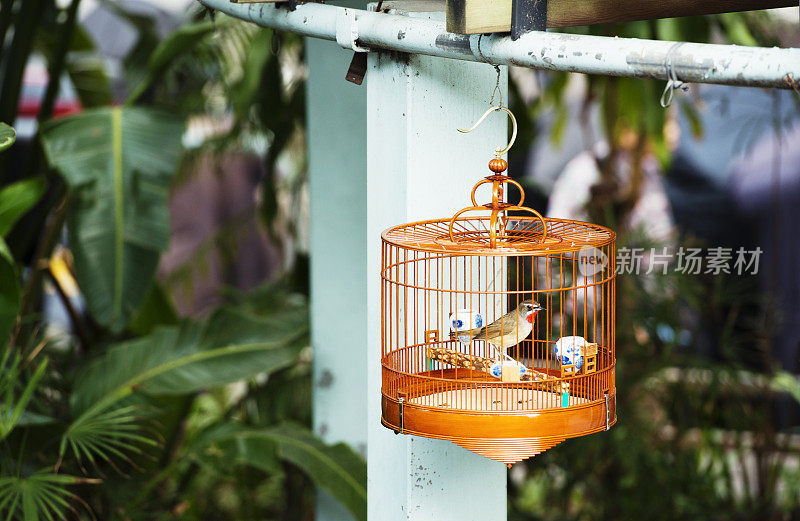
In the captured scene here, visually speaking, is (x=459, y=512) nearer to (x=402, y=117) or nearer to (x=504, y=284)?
(x=504, y=284)

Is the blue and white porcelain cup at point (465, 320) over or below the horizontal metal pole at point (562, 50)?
below

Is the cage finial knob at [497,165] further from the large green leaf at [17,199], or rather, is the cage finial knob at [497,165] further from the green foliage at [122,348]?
the large green leaf at [17,199]

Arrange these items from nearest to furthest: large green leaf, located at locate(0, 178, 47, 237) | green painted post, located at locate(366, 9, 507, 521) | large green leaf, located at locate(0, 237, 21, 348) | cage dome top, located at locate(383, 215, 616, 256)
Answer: cage dome top, located at locate(383, 215, 616, 256)
green painted post, located at locate(366, 9, 507, 521)
large green leaf, located at locate(0, 237, 21, 348)
large green leaf, located at locate(0, 178, 47, 237)

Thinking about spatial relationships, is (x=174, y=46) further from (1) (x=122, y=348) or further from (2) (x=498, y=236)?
(2) (x=498, y=236)

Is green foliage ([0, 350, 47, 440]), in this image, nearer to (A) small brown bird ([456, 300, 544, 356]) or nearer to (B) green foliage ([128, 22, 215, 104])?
(B) green foliage ([128, 22, 215, 104])

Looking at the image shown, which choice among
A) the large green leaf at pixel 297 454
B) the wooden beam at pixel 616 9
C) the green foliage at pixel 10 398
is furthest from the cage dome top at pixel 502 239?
the green foliage at pixel 10 398

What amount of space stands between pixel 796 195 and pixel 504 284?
3114 millimetres

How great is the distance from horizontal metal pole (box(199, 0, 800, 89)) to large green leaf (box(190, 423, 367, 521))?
134cm

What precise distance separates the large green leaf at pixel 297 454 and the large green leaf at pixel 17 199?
3.07 ft

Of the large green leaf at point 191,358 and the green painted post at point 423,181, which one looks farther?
the large green leaf at point 191,358

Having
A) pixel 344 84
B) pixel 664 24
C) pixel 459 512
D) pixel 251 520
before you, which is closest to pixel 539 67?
pixel 459 512

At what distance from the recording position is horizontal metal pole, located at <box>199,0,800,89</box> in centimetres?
134

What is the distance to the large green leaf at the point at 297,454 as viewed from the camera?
275 centimetres

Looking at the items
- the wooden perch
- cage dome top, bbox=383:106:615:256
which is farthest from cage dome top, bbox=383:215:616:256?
the wooden perch
